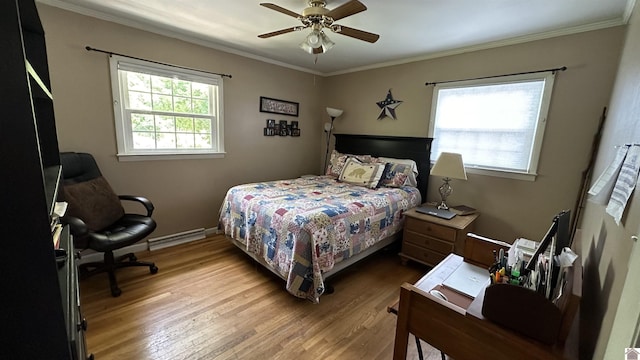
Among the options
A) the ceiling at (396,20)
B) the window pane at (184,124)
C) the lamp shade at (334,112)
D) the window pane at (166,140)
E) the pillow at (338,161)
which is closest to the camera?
the ceiling at (396,20)

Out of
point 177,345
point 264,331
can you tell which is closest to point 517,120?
point 264,331

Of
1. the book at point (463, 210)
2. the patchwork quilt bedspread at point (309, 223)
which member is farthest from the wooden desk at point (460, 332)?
the book at point (463, 210)

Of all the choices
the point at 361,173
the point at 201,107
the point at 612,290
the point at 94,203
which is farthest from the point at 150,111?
the point at 612,290

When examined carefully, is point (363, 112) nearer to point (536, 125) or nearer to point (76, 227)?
point (536, 125)

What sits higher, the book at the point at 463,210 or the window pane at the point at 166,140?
the window pane at the point at 166,140

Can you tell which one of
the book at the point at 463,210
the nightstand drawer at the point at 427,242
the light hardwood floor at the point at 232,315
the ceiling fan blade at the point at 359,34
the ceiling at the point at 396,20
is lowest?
the light hardwood floor at the point at 232,315

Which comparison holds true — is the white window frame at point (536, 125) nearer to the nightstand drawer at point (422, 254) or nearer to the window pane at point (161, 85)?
the nightstand drawer at point (422, 254)

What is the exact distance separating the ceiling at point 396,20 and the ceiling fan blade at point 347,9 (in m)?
0.20

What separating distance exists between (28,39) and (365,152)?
3.42 metres

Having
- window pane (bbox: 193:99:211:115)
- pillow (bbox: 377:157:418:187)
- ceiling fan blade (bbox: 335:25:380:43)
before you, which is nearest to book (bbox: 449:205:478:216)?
pillow (bbox: 377:157:418:187)

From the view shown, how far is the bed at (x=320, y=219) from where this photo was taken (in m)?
2.03

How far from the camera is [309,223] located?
2014mm

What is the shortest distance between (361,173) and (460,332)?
8.26 ft

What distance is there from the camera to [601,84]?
223cm
